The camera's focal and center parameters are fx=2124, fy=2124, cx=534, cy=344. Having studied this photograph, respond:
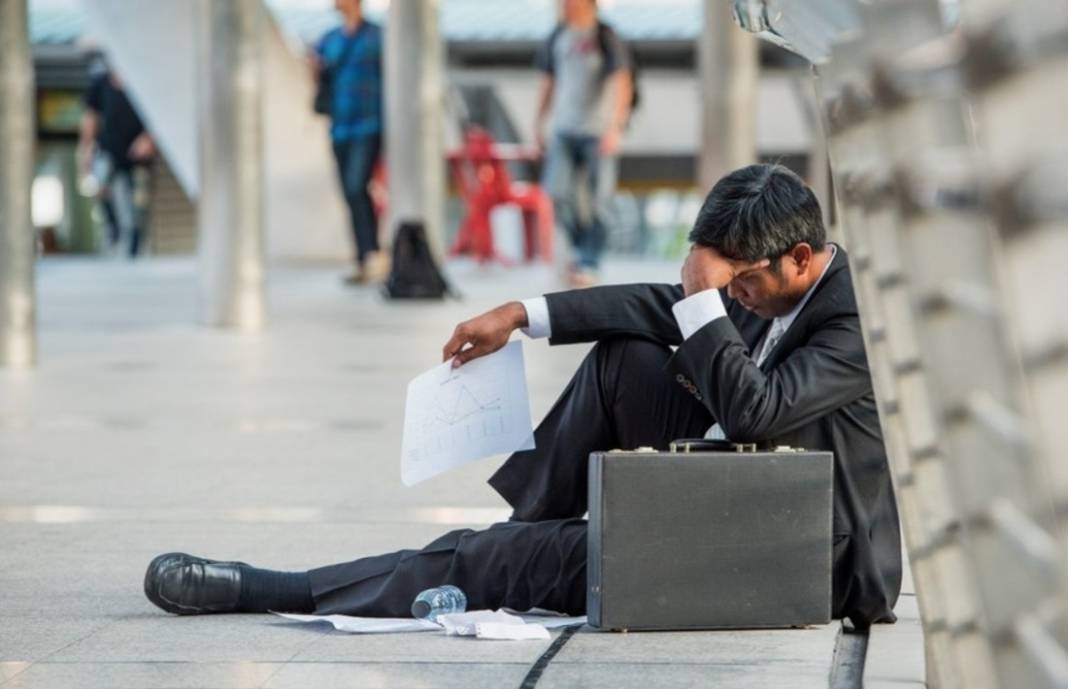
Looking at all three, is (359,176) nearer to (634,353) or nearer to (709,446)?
(634,353)

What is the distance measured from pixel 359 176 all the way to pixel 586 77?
A: 2501 millimetres

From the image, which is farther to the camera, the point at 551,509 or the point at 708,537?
the point at 551,509

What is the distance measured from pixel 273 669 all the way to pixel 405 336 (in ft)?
30.7

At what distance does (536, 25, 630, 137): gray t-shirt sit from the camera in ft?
54.4

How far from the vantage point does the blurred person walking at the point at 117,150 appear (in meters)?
26.1

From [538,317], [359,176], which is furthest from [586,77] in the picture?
[538,317]

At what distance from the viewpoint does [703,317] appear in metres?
4.61

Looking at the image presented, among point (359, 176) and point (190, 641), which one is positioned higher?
point (359, 176)

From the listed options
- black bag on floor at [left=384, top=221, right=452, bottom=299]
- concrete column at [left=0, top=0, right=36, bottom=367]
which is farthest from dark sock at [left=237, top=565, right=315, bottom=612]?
black bag on floor at [left=384, top=221, right=452, bottom=299]

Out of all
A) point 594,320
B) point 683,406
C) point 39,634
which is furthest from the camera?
point 594,320

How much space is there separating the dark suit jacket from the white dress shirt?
1.2 inches

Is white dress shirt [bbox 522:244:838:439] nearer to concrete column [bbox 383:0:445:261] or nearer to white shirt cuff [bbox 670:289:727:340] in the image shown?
white shirt cuff [bbox 670:289:727:340]

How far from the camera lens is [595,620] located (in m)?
4.50

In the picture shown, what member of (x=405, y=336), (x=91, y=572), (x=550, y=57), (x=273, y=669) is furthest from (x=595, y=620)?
(x=550, y=57)
